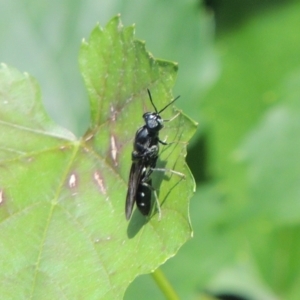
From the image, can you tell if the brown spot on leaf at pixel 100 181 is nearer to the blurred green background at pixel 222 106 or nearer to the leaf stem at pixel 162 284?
the leaf stem at pixel 162 284

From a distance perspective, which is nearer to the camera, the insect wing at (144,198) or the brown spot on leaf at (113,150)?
the insect wing at (144,198)

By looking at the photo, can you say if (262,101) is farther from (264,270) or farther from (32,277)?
(32,277)

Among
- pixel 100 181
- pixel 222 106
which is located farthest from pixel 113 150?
pixel 222 106

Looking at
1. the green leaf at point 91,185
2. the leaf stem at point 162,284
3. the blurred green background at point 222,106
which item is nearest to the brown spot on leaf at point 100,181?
the green leaf at point 91,185

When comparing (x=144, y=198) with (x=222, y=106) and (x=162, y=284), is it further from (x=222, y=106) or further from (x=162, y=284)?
(x=222, y=106)

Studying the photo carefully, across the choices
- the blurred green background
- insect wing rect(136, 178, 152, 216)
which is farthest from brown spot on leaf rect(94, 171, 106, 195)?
the blurred green background

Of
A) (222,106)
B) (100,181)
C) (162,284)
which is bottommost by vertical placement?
(162,284)
